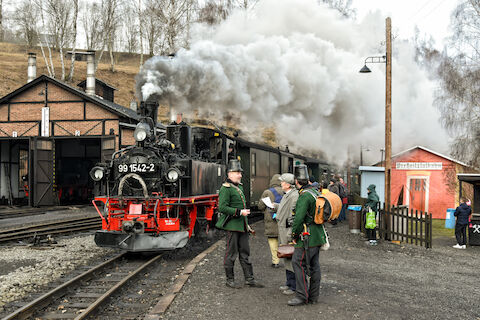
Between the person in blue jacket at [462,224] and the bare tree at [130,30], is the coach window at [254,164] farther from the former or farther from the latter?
the bare tree at [130,30]

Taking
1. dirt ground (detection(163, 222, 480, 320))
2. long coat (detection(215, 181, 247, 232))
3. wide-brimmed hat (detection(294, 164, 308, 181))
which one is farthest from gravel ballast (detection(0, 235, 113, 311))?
wide-brimmed hat (detection(294, 164, 308, 181))

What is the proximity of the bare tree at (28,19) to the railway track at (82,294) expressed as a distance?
142 ft

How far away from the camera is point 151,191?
27.9 ft

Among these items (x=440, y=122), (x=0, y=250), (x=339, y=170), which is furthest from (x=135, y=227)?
(x=339, y=170)

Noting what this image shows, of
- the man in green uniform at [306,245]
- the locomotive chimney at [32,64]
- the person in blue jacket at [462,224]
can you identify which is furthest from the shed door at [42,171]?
the man in green uniform at [306,245]

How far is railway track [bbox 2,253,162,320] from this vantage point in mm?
5102

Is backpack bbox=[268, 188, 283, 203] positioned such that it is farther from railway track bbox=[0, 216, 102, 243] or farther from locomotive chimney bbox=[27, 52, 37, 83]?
locomotive chimney bbox=[27, 52, 37, 83]

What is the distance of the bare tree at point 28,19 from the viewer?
46656 millimetres

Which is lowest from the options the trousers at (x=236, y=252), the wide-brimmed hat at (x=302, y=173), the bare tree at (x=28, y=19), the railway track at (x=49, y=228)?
the railway track at (x=49, y=228)

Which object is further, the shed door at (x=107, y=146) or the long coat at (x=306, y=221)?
the shed door at (x=107, y=146)

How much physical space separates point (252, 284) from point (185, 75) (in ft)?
23.6

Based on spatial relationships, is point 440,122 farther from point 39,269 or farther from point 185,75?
point 39,269

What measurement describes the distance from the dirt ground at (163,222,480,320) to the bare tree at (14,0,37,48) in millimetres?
44574

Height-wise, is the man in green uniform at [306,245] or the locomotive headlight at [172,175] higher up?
the locomotive headlight at [172,175]
